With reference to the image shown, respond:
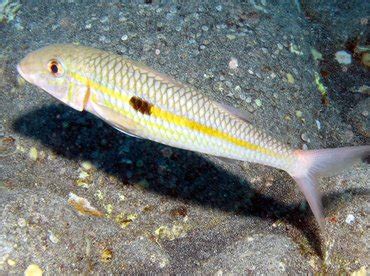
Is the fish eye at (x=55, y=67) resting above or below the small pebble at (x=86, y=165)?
above

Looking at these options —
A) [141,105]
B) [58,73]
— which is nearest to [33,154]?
[58,73]

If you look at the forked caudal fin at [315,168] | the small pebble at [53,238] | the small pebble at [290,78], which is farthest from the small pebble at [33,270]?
the small pebble at [290,78]

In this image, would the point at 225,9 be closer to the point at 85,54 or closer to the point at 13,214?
the point at 85,54

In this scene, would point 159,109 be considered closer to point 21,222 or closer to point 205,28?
point 21,222

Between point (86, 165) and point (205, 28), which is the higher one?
point (205, 28)

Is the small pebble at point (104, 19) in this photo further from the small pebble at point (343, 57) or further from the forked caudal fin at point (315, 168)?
the small pebble at point (343, 57)

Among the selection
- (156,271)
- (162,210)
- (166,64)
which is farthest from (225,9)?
(156,271)

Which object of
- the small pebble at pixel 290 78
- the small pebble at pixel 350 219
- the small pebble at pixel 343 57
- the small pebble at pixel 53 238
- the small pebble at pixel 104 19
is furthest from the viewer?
the small pebble at pixel 343 57
